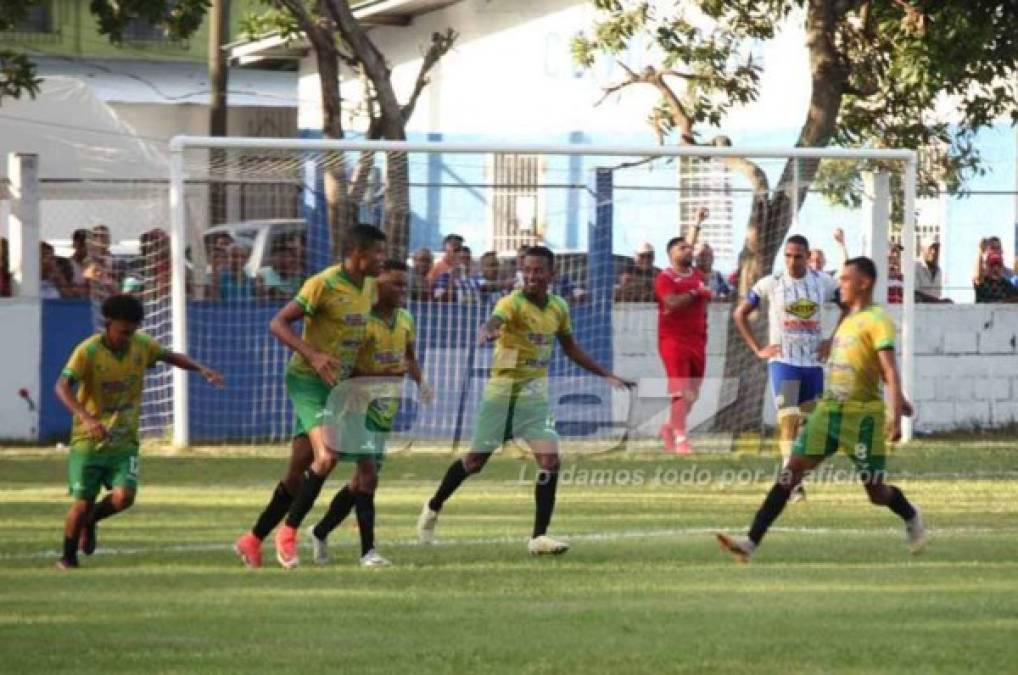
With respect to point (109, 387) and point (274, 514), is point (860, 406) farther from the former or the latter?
point (109, 387)

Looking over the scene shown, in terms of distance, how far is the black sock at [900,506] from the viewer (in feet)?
43.7

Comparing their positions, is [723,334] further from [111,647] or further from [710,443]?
[111,647]

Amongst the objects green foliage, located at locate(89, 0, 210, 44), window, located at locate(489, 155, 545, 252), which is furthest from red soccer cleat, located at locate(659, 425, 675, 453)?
green foliage, located at locate(89, 0, 210, 44)

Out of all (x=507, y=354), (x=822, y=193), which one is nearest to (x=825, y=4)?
(x=822, y=193)

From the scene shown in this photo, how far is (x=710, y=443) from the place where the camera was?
878 inches

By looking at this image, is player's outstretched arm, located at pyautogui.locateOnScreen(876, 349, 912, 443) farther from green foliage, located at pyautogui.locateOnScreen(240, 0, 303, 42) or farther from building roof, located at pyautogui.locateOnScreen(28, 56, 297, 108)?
building roof, located at pyautogui.locateOnScreen(28, 56, 297, 108)

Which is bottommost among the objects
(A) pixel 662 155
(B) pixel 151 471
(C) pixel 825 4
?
(B) pixel 151 471

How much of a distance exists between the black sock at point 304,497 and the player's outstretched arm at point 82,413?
1180 mm

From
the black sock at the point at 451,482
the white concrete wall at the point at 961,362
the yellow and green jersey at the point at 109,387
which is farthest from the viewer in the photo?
the white concrete wall at the point at 961,362

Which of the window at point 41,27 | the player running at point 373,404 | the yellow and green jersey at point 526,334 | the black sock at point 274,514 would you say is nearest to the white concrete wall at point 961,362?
the yellow and green jersey at point 526,334

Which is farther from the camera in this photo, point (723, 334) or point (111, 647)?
point (723, 334)

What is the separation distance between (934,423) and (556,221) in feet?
17.6

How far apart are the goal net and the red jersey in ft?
3.65

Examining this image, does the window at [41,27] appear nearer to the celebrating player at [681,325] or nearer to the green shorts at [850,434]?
the celebrating player at [681,325]
